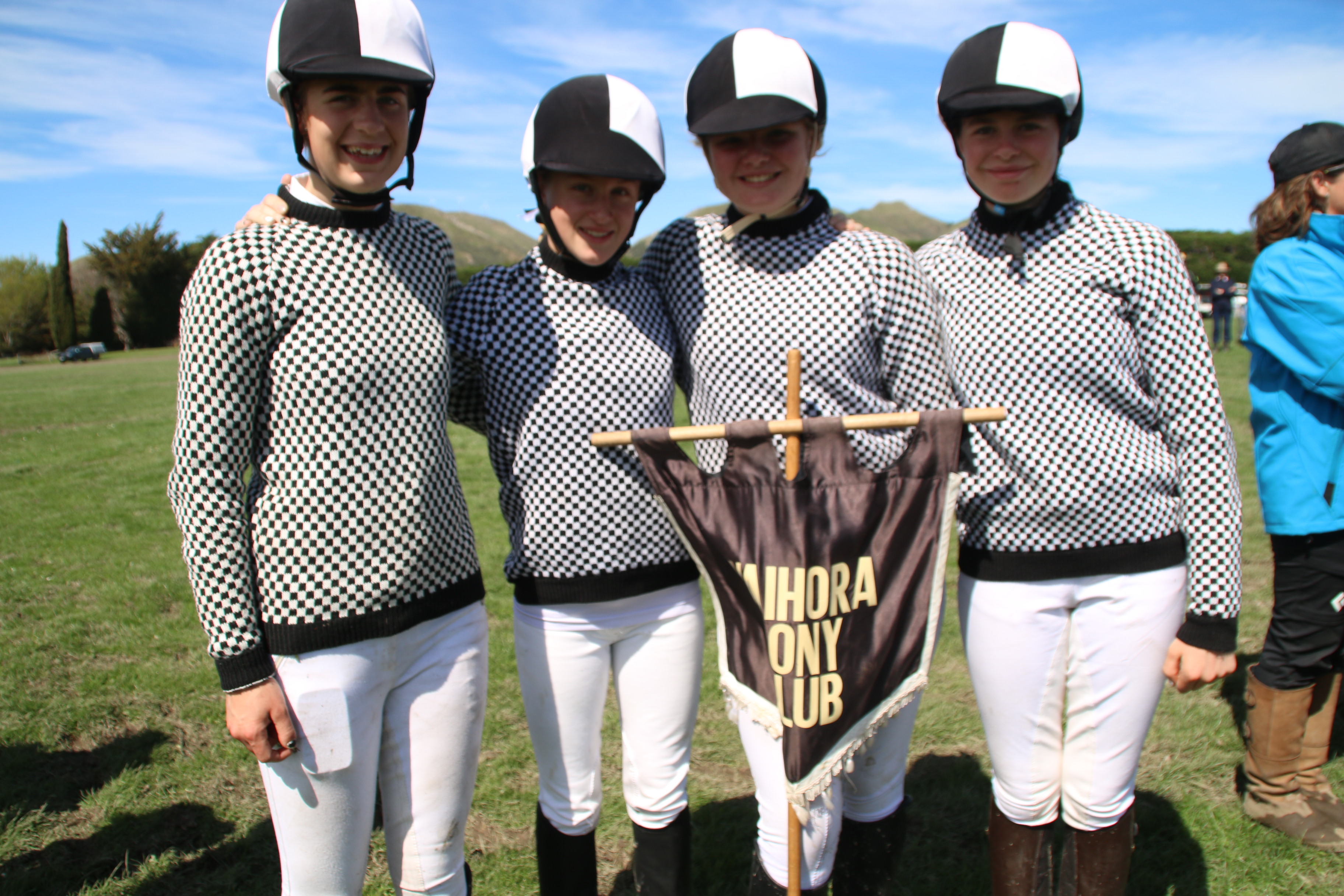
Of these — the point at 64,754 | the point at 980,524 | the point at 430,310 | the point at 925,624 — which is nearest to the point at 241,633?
the point at 430,310

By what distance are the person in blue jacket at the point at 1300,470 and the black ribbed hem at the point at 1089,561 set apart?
4.21 ft

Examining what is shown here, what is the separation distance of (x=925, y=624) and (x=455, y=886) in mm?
1353

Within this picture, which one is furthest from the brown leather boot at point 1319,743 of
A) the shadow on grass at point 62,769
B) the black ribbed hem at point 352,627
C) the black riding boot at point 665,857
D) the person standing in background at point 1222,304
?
the person standing in background at point 1222,304

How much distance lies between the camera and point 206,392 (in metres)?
1.80

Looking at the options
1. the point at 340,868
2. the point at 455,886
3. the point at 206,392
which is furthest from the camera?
the point at 455,886

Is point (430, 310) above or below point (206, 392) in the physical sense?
above

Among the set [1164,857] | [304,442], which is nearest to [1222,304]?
[1164,857]

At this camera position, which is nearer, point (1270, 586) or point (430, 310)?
point (430, 310)

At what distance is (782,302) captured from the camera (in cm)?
223

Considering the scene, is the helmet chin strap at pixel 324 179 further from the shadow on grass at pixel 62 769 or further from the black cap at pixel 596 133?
the shadow on grass at pixel 62 769

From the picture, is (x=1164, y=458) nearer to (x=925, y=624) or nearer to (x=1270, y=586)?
(x=925, y=624)

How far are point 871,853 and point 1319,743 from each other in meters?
2.07

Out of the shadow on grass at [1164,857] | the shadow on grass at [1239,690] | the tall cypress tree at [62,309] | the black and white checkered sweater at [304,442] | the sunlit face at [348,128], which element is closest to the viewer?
the black and white checkered sweater at [304,442]

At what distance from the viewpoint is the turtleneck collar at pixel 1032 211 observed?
86.6 inches
